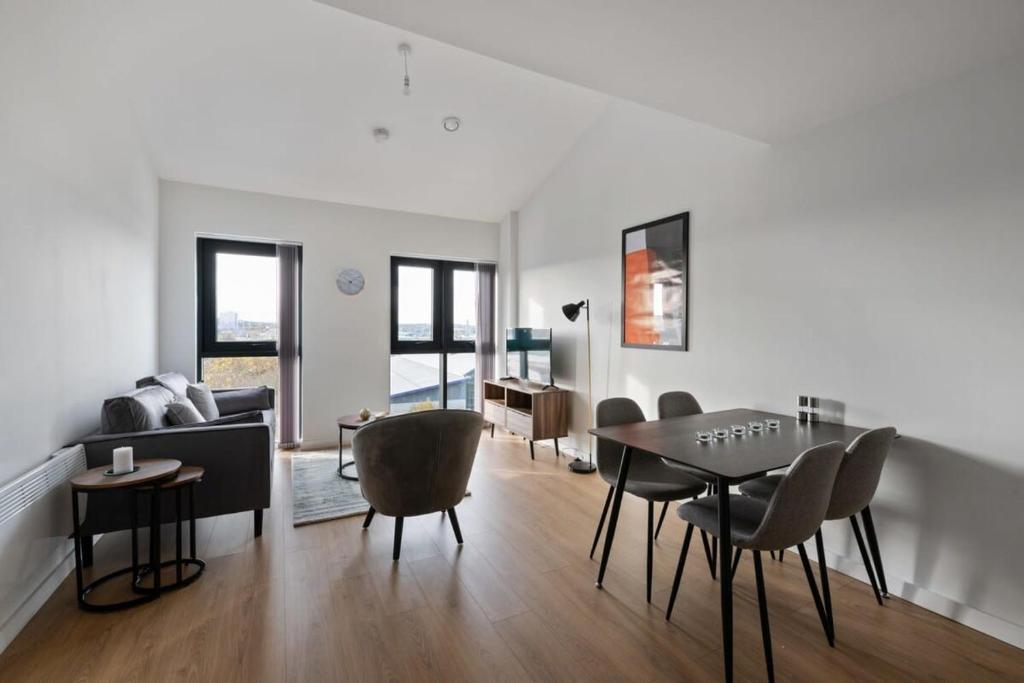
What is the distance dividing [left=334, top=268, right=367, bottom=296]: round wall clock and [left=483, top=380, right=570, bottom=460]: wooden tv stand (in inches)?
76.7

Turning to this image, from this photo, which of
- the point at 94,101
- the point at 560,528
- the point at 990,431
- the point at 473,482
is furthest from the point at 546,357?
the point at 94,101

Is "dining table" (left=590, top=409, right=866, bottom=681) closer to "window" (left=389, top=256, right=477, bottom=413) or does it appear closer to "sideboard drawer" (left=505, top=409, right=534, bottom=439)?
"sideboard drawer" (left=505, top=409, right=534, bottom=439)

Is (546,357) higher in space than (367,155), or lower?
lower

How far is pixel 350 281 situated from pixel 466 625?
4110 millimetres

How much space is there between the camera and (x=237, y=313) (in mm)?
4969

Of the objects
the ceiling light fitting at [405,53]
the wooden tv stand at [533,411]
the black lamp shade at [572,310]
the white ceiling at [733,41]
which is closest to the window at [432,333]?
the wooden tv stand at [533,411]

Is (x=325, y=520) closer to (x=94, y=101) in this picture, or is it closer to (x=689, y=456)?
(x=689, y=456)

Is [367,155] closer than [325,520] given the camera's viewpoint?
No

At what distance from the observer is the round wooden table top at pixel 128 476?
2.14 meters

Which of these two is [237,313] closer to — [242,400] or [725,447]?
[242,400]

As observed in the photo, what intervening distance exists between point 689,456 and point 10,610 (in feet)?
9.68

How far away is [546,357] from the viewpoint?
16.2 feet

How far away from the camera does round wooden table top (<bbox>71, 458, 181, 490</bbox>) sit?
84.2 inches

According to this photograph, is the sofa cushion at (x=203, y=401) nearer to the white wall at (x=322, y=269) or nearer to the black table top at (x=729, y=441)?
the white wall at (x=322, y=269)
